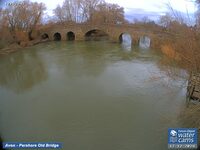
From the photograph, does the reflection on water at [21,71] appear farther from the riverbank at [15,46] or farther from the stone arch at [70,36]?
the stone arch at [70,36]

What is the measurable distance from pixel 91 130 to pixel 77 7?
21618 millimetres

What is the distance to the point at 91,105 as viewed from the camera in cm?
671

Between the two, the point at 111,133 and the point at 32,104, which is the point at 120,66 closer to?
the point at 32,104

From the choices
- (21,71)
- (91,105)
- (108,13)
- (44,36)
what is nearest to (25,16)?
(44,36)

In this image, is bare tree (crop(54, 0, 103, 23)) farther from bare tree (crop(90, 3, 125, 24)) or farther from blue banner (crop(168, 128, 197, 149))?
blue banner (crop(168, 128, 197, 149))

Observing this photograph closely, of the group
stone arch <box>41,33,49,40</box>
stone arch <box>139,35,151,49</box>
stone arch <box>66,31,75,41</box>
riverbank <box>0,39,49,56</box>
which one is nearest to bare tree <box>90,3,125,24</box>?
stone arch <box>66,31,75,41</box>

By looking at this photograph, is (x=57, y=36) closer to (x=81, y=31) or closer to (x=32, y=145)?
(x=81, y=31)

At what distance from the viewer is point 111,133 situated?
5344 mm

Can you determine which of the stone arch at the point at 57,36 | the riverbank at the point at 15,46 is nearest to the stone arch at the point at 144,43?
A: the stone arch at the point at 57,36

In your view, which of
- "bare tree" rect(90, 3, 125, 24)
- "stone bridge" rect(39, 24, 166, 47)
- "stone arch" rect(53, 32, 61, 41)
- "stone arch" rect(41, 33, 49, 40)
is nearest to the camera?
"stone bridge" rect(39, 24, 166, 47)

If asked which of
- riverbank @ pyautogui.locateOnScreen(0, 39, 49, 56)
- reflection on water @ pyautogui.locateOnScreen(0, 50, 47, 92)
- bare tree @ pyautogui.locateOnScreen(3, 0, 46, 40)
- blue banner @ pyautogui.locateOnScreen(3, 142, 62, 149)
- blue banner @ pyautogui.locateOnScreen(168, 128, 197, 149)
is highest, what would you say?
bare tree @ pyautogui.locateOnScreen(3, 0, 46, 40)

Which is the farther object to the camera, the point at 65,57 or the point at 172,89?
the point at 65,57

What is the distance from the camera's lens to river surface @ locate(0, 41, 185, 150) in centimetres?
520

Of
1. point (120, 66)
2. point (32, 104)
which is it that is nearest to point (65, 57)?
point (120, 66)
